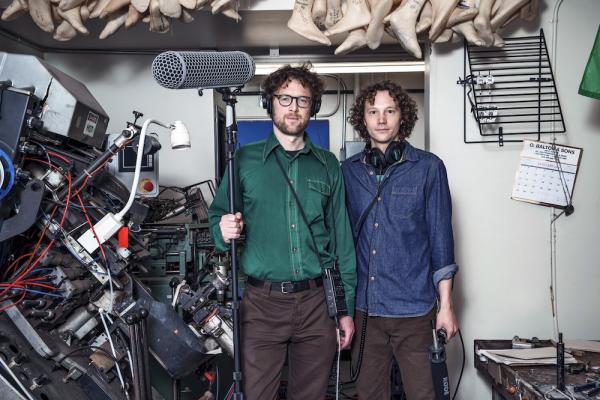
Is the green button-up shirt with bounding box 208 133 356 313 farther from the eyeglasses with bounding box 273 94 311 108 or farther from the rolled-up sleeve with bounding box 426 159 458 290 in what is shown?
the rolled-up sleeve with bounding box 426 159 458 290

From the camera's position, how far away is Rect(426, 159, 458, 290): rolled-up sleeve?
7.90 feet

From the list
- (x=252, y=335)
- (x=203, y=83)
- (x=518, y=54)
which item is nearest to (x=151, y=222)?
(x=252, y=335)

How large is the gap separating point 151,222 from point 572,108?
2530 millimetres

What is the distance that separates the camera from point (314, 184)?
2.39m

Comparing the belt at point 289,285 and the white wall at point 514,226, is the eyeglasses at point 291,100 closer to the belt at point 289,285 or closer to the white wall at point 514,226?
the belt at point 289,285

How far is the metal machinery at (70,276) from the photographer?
226 cm

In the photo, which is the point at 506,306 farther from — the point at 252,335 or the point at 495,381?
the point at 252,335

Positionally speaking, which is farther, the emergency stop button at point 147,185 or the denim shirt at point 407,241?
the emergency stop button at point 147,185

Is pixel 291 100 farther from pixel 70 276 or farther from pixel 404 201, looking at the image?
pixel 70 276

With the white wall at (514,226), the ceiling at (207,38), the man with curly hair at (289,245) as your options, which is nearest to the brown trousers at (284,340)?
the man with curly hair at (289,245)

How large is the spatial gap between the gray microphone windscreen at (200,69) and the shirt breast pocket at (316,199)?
1.84 feet

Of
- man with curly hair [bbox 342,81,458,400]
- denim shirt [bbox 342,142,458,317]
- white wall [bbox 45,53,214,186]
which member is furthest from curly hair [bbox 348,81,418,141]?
white wall [bbox 45,53,214,186]

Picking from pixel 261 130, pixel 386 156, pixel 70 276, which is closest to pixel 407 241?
pixel 386 156

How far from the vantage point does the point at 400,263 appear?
2418 mm
